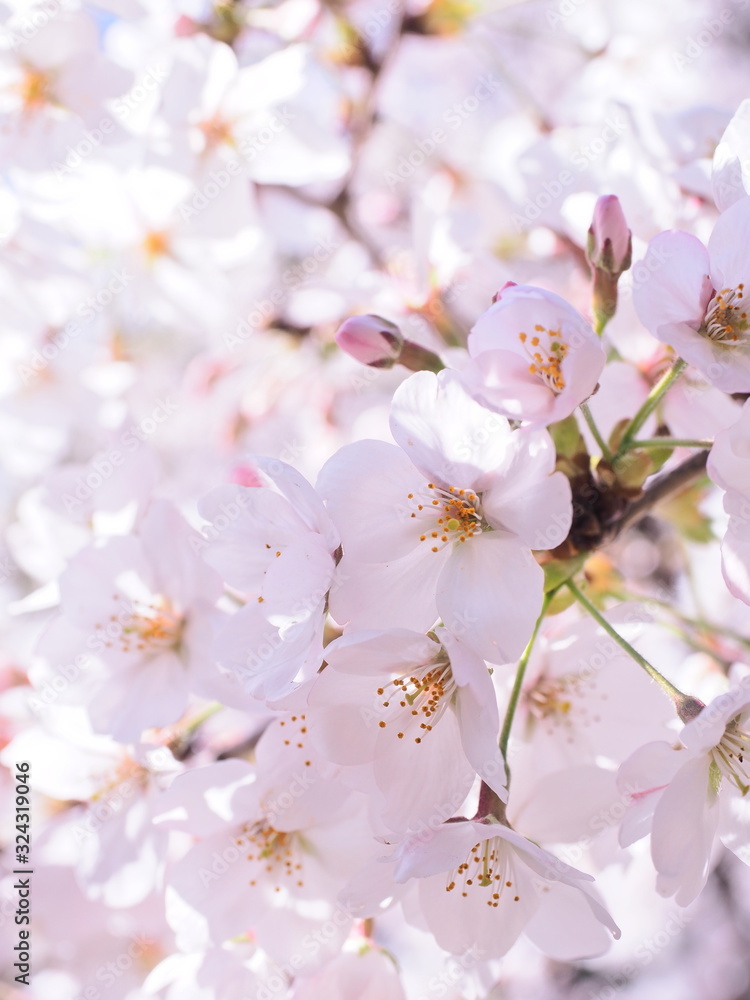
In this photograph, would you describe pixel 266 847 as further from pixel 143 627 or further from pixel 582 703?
pixel 582 703

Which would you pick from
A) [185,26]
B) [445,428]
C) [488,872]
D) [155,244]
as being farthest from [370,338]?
[185,26]

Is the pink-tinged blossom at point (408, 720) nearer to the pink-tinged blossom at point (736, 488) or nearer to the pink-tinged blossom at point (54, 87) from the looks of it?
the pink-tinged blossom at point (736, 488)

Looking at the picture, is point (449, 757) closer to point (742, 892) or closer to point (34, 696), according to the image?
point (34, 696)

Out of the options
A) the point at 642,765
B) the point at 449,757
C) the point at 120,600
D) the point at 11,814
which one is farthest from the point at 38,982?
the point at 642,765

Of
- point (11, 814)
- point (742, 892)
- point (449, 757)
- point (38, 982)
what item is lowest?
point (742, 892)

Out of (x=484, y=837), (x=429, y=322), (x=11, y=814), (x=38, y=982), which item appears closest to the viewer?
(x=484, y=837)
